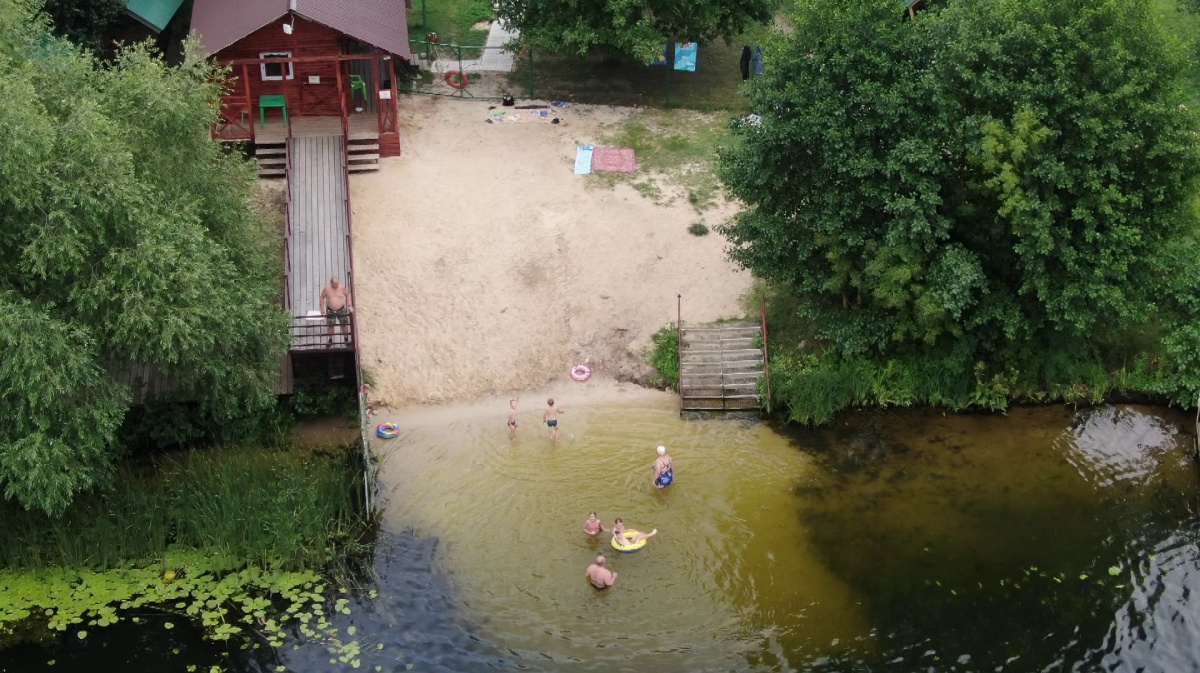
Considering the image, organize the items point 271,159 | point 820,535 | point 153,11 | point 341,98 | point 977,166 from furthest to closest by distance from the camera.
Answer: point 153,11, point 341,98, point 271,159, point 977,166, point 820,535

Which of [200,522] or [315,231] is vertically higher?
[315,231]

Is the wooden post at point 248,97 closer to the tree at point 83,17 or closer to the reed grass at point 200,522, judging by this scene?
the tree at point 83,17

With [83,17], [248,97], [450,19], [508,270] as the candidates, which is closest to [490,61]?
[450,19]

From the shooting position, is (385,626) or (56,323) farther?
(385,626)

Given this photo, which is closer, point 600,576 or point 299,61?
point 600,576

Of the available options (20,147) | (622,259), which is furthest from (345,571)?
(622,259)

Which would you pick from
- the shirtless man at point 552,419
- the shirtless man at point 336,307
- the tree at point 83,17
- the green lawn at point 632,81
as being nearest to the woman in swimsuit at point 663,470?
the shirtless man at point 552,419

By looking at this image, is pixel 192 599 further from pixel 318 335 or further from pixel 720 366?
pixel 720 366

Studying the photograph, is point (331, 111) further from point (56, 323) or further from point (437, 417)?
point (56, 323)
